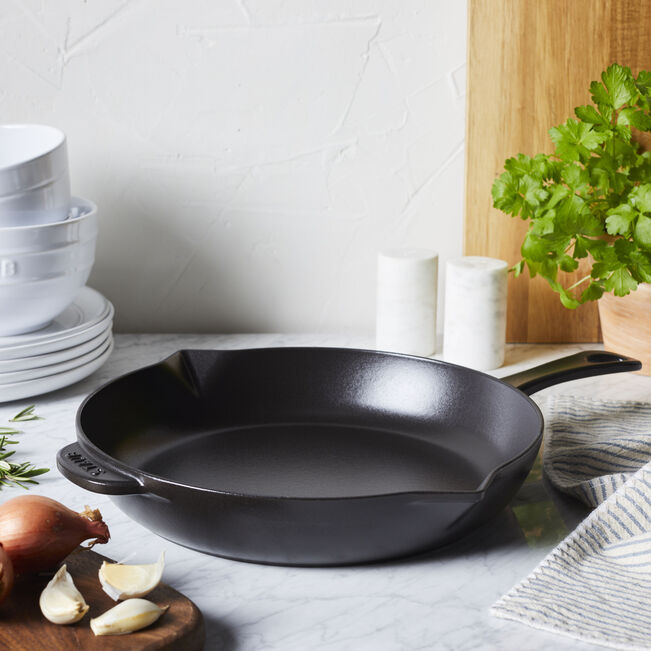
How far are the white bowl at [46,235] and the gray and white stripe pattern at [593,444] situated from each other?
56cm

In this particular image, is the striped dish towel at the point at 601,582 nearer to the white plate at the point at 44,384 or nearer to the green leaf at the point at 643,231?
the green leaf at the point at 643,231

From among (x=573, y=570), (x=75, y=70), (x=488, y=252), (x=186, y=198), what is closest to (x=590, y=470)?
(x=573, y=570)

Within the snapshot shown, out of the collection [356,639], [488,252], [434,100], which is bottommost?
[356,639]

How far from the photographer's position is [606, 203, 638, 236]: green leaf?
3.05 ft

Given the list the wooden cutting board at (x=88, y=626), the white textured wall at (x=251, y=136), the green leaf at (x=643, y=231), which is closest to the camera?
the wooden cutting board at (x=88, y=626)

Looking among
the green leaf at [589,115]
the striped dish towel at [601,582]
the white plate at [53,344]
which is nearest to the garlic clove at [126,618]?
the striped dish towel at [601,582]

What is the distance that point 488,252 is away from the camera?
1164mm

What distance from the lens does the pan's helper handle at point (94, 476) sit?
61cm

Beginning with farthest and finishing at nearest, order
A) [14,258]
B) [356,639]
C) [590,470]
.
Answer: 1. [14,258]
2. [590,470]
3. [356,639]

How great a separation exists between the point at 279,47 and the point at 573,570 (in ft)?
2.59

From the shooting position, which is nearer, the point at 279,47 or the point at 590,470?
the point at 590,470

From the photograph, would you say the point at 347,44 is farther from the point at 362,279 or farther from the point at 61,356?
the point at 61,356

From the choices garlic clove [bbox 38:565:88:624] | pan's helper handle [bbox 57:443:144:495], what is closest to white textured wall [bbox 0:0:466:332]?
pan's helper handle [bbox 57:443:144:495]

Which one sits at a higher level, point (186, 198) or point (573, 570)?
point (186, 198)
